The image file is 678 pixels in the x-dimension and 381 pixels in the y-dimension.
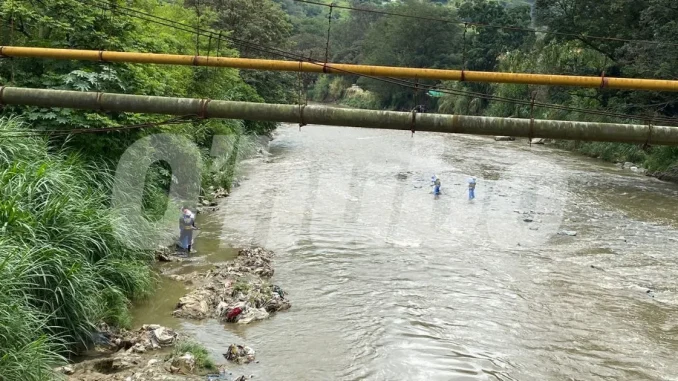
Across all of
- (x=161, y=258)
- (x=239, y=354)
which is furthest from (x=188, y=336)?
(x=161, y=258)

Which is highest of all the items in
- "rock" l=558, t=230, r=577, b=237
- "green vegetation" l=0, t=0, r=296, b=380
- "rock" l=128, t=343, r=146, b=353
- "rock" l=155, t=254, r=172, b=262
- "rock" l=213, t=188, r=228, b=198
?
"green vegetation" l=0, t=0, r=296, b=380

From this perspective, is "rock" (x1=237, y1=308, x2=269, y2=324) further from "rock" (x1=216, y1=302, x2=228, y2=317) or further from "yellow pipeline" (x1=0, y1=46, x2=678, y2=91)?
"yellow pipeline" (x1=0, y1=46, x2=678, y2=91)

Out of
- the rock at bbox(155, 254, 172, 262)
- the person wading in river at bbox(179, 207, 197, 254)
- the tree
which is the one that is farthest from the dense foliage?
the tree

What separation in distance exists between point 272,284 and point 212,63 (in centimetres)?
407

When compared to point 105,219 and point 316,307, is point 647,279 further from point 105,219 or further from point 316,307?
point 105,219

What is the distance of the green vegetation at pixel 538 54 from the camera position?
2383 cm

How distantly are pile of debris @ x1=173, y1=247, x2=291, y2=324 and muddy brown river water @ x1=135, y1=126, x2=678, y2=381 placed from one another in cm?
25

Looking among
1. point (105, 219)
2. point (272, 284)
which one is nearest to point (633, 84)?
point (272, 284)

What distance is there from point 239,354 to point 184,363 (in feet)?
2.81

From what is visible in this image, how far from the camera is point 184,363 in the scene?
23.8 ft

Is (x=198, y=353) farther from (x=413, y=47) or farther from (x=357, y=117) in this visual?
(x=413, y=47)

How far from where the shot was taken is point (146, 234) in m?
11.0

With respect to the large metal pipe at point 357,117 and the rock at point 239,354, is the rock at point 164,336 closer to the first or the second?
the rock at point 239,354

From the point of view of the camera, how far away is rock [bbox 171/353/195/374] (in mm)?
7185
